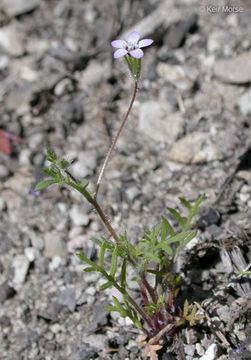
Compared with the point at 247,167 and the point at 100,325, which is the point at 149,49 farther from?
the point at 100,325

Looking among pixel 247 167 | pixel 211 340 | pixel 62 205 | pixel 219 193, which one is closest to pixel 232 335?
pixel 211 340

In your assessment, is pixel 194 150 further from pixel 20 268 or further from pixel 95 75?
pixel 20 268

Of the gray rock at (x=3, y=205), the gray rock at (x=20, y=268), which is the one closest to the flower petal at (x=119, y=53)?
the gray rock at (x=20, y=268)

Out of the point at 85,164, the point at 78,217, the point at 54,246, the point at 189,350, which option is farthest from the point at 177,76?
the point at 189,350

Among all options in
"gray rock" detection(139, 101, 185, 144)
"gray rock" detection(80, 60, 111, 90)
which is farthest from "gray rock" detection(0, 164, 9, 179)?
"gray rock" detection(139, 101, 185, 144)

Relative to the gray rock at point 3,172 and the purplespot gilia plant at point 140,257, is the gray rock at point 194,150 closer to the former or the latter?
the purplespot gilia plant at point 140,257

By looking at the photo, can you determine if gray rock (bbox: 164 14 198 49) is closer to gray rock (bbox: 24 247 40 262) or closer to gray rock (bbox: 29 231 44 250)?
gray rock (bbox: 29 231 44 250)
